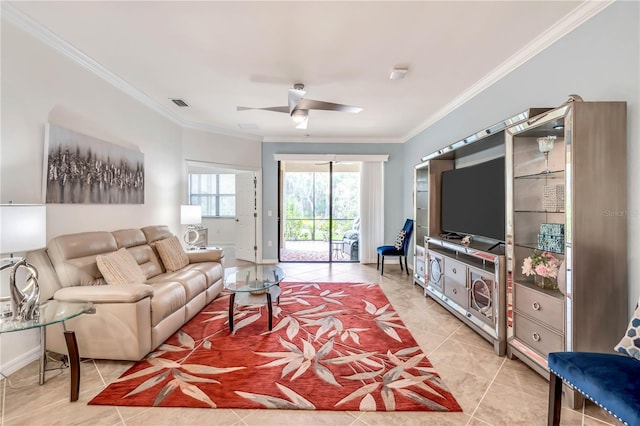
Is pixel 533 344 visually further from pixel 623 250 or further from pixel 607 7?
pixel 607 7

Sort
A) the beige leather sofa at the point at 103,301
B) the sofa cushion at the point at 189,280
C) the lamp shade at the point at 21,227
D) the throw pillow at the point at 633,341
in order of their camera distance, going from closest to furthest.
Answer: the throw pillow at the point at 633,341
the lamp shade at the point at 21,227
the beige leather sofa at the point at 103,301
the sofa cushion at the point at 189,280

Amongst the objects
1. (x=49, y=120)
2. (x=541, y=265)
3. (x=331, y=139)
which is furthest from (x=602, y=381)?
(x=331, y=139)

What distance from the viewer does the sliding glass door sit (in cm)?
652

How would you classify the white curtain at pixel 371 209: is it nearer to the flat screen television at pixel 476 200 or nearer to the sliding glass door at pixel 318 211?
the sliding glass door at pixel 318 211

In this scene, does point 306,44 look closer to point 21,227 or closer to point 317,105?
point 317,105

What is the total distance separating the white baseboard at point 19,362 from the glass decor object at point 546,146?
14.8 feet

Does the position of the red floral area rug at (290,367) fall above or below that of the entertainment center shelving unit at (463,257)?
below

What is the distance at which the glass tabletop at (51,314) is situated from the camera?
5.63 ft

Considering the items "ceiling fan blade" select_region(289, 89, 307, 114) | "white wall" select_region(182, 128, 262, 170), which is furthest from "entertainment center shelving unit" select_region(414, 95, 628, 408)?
"white wall" select_region(182, 128, 262, 170)

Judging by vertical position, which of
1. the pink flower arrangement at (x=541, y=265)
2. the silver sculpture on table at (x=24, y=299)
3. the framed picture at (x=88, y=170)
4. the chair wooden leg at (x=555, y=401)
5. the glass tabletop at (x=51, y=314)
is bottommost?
the chair wooden leg at (x=555, y=401)

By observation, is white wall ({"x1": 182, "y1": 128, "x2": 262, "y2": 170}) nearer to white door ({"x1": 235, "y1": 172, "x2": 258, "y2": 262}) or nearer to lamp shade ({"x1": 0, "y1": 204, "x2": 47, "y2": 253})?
white door ({"x1": 235, "y1": 172, "x2": 258, "y2": 262})

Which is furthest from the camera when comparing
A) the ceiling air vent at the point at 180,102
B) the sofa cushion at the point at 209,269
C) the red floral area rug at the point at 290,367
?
the ceiling air vent at the point at 180,102

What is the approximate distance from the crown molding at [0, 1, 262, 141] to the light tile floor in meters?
2.74

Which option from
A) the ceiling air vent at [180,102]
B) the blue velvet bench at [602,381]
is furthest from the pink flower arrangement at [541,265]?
the ceiling air vent at [180,102]
